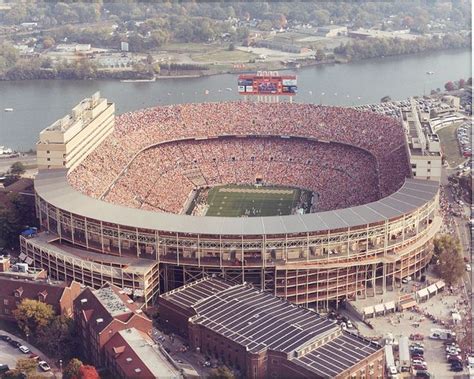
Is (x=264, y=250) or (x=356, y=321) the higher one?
(x=264, y=250)

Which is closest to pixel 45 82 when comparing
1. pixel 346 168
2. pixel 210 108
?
pixel 210 108

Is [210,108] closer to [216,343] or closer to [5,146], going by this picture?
[5,146]

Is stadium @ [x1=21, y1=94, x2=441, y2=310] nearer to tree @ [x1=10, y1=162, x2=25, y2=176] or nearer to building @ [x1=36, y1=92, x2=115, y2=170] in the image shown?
building @ [x1=36, y1=92, x2=115, y2=170]

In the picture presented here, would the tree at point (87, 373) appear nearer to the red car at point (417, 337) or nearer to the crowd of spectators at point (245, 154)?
the red car at point (417, 337)

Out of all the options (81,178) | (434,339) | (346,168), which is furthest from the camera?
(346,168)

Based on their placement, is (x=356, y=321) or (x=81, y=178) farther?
(x=81, y=178)

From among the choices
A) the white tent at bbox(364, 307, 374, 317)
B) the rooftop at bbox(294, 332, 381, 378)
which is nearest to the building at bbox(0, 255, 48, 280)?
the rooftop at bbox(294, 332, 381, 378)
